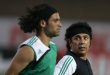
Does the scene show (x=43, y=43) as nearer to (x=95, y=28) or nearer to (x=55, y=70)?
(x=55, y=70)

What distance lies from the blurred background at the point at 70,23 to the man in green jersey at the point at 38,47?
221 inches

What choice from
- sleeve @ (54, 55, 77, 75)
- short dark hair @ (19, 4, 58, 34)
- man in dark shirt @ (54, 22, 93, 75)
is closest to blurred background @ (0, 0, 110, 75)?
man in dark shirt @ (54, 22, 93, 75)

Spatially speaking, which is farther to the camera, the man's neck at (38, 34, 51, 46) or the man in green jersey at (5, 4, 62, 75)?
the man's neck at (38, 34, 51, 46)

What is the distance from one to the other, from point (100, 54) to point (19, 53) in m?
6.41

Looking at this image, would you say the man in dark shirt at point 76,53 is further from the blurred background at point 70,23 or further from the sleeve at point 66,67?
the blurred background at point 70,23

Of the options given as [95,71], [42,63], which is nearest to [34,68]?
[42,63]

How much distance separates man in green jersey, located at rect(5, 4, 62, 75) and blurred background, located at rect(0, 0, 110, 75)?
5.61 meters

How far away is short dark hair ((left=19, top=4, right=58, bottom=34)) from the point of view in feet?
15.7

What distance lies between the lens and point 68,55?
4.76 meters

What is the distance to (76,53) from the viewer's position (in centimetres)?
484

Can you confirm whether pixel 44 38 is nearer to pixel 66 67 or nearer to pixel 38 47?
pixel 38 47

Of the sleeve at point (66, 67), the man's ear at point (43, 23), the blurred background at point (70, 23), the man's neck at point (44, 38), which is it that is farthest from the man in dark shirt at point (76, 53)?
the blurred background at point (70, 23)

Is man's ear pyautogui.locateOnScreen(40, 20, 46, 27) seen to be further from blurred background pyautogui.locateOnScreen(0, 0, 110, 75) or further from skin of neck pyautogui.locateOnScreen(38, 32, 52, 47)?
blurred background pyautogui.locateOnScreen(0, 0, 110, 75)

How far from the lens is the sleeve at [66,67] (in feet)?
15.1
